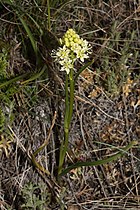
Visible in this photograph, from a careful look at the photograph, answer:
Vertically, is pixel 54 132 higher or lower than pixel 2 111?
lower

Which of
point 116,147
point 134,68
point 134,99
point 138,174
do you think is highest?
point 134,68

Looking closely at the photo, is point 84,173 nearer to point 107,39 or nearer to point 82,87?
point 82,87

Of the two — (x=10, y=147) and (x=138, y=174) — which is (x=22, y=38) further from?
(x=138, y=174)

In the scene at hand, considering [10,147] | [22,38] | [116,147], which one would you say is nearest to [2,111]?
[10,147]

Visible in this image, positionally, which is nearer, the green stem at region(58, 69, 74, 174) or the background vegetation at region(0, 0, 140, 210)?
the green stem at region(58, 69, 74, 174)

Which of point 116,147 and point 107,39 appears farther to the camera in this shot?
point 107,39

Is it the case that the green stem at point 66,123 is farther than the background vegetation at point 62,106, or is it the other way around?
the background vegetation at point 62,106

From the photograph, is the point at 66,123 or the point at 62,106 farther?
the point at 62,106
